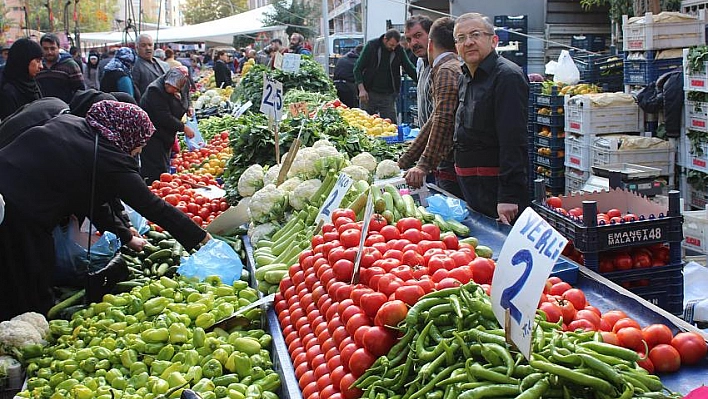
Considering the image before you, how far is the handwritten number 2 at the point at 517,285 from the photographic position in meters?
1.97

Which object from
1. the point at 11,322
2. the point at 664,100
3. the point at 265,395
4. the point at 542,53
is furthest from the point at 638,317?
the point at 542,53

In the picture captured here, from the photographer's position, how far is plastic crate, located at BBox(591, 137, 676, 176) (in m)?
8.16

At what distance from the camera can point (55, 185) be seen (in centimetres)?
432

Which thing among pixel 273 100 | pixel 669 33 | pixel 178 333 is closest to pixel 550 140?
pixel 669 33

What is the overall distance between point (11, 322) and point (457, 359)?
2815mm

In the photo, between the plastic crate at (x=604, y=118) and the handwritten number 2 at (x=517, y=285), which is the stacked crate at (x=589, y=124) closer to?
the plastic crate at (x=604, y=118)

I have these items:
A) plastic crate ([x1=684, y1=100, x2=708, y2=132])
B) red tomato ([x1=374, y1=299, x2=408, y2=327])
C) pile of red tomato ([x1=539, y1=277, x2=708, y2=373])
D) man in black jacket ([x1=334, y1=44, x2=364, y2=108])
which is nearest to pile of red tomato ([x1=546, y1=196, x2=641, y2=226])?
pile of red tomato ([x1=539, y1=277, x2=708, y2=373])

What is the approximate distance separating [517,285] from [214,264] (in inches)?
108

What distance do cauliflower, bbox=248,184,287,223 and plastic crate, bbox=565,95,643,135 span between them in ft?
15.6

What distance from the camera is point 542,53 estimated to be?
15.0 m

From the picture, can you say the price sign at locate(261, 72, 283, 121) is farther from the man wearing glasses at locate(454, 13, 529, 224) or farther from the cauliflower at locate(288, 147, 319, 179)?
the man wearing glasses at locate(454, 13, 529, 224)

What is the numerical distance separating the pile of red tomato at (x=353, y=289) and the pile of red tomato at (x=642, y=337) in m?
0.33

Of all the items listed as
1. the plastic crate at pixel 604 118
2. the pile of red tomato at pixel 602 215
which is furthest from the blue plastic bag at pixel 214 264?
the plastic crate at pixel 604 118

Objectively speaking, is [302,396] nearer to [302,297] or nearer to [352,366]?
[352,366]
